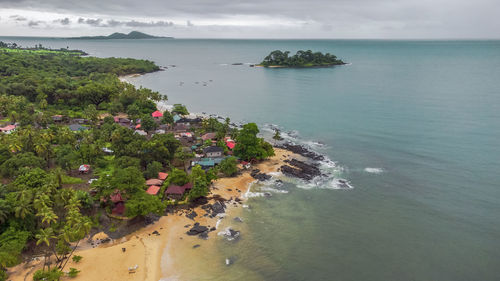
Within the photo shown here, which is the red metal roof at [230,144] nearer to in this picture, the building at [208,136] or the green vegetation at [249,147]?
the green vegetation at [249,147]

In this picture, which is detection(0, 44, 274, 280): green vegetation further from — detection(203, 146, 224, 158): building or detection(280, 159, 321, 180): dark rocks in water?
detection(280, 159, 321, 180): dark rocks in water

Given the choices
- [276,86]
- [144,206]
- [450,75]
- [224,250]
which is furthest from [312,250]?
[450,75]

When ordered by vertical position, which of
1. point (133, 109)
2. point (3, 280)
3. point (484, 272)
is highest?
point (133, 109)

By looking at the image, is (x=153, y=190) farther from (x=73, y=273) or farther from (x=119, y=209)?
(x=73, y=273)

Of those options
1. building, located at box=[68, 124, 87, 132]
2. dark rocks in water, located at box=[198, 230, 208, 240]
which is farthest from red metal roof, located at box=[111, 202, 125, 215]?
building, located at box=[68, 124, 87, 132]

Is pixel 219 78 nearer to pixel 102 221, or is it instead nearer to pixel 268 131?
pixel 268 131

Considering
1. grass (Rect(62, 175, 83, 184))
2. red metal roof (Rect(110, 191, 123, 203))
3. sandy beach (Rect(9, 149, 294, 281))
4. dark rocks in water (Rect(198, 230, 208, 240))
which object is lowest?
sandy beach (Rect(9, 149, 294, 281))
